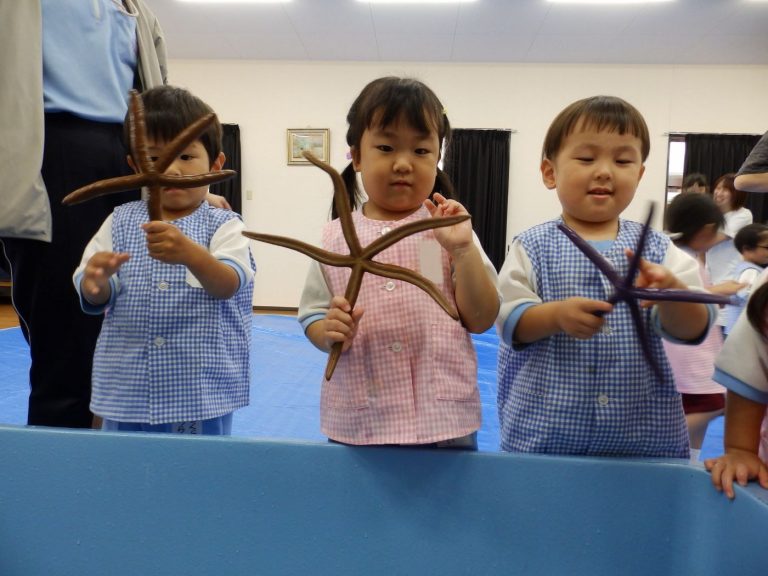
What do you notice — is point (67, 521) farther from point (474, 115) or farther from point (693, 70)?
point (693, 70)

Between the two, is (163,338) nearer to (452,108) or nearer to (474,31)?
(474,31)

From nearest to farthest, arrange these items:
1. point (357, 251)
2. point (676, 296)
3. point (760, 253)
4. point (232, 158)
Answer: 1. point (676, 296)
2. point (357, 251)
3. point (760, 253)
4. point (232, 158)

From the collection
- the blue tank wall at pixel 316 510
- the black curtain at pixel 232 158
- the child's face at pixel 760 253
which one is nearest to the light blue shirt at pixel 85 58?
the blue tank wall at pixel 316 510

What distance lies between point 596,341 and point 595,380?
0.06 metres

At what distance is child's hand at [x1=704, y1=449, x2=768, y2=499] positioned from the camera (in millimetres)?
703

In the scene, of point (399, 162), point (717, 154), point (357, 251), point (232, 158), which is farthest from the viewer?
point (232, 158)

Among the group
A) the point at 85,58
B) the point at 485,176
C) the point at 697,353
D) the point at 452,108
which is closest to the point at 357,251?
the point at 85,58

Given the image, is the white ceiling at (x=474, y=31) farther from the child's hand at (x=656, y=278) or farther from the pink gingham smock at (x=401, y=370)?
the child's hand at (x=656, y=278)

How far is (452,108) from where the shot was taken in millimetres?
6379

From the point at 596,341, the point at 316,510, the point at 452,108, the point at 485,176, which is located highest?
the point at 452,108

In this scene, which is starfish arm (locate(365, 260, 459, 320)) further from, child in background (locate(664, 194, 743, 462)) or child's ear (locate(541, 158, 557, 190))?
child in background (locate(664, 194, 743, 462))

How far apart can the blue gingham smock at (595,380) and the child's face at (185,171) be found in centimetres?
60

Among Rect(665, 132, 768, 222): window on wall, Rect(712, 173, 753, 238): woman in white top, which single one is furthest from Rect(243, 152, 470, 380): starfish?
Rect(665, 132, 768, 222): window on wall

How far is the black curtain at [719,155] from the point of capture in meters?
6.16
